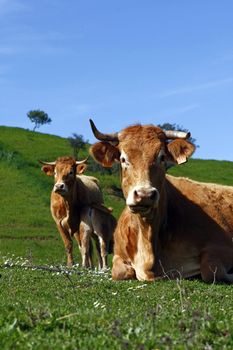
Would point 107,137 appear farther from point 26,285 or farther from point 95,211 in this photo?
point 95,211

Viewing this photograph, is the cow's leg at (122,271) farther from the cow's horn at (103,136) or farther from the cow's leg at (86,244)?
the cow's leg at (86,244)

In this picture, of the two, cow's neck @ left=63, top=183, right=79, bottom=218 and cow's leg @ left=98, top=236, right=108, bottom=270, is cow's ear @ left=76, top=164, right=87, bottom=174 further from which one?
cow's leg @ left=98, top=236, right=108, bottom=270

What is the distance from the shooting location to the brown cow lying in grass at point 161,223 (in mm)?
12578

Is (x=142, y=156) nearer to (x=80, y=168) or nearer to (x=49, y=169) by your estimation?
(x=49, y=169)

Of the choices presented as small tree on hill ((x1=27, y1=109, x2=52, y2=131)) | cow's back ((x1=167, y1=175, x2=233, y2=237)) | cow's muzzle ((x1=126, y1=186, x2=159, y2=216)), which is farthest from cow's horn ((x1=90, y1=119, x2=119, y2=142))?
small tree on hill ((x1=27, y1=109, x2=52, y2=131))

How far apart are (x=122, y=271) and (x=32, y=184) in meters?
51.6

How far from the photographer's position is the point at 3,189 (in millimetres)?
62781

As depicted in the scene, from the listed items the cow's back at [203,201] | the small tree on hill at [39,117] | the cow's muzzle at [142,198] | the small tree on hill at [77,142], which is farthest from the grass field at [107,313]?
the small tree on hill at [39,117]

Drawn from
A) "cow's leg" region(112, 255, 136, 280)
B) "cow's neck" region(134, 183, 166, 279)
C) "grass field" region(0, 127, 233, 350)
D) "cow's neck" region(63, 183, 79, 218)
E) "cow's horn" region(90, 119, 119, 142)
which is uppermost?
"cow's horn" region(90, 119, 119, 142)

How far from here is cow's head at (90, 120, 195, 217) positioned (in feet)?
38.1

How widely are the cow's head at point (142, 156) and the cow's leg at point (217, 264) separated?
130 centimetres

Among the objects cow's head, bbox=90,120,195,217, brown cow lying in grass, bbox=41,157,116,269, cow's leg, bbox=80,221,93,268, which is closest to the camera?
cow's head, bbox=90,120,195,217

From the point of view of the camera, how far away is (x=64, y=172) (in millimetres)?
25969

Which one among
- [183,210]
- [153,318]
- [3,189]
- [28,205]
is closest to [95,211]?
[183,210]
